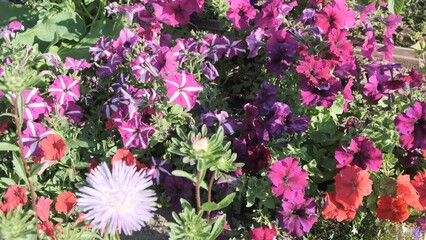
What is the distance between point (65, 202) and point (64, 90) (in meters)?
0.48

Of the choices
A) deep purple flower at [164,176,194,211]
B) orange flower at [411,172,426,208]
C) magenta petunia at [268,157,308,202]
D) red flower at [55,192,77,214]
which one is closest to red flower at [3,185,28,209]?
red flower at [55,192,77,214]

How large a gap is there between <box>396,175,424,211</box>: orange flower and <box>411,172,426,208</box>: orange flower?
0.05ft

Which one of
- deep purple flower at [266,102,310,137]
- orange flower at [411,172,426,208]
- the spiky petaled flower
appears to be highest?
the spiky petaled flower

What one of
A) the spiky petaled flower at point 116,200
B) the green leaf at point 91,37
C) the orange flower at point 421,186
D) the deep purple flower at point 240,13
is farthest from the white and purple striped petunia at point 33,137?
the orange flower at point 421,186

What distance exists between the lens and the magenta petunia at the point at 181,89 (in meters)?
2.02

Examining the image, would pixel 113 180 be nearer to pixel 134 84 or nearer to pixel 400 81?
pixel 134 84

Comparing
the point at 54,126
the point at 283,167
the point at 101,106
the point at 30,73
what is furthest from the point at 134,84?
the point at 30,73

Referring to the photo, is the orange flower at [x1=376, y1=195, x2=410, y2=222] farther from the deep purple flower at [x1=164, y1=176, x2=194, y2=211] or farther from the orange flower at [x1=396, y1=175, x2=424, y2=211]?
the deep purple flower at [x1=164, y1=176, x2=194, y2=211]

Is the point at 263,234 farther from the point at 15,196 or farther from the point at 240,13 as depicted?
the point at 240,13

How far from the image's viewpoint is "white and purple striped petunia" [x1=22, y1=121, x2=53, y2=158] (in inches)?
83.3

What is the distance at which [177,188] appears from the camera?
2.21 metres

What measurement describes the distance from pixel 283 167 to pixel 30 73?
977 millimetres

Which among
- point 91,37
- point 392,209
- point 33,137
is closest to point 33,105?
point 33,137

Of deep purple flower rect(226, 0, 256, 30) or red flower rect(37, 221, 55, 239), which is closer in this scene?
red flower rect(37, 221, 55, 239)
